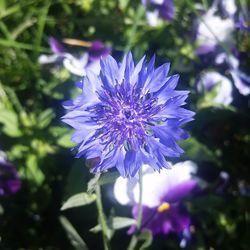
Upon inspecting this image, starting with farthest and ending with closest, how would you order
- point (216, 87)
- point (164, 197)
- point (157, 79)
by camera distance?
point (216, 87)
point (164, 197)
point (157, 79)

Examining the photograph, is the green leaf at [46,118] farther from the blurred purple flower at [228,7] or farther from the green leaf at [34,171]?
the blurred purple flower at [228,7]

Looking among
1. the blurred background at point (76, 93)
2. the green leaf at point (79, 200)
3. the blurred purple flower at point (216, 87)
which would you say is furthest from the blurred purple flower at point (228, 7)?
the green leaf at point (79, 200)

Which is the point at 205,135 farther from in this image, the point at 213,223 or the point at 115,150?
the point at 115,150

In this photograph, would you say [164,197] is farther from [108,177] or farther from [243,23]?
[243,23]

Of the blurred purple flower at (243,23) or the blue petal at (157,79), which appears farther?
the blurred purple flower at (243,23)

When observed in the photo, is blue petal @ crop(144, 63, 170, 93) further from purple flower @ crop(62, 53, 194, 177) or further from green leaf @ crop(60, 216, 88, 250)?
green leaf @ crop(60, 216, 88, 250)

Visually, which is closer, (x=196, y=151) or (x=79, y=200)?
(x=79, y=200)

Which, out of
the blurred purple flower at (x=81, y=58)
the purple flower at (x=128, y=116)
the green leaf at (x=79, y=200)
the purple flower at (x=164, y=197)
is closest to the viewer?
the purple flower at (x=128, y=116)

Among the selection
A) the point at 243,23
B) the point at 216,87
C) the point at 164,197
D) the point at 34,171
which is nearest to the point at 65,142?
the point at 34,171
